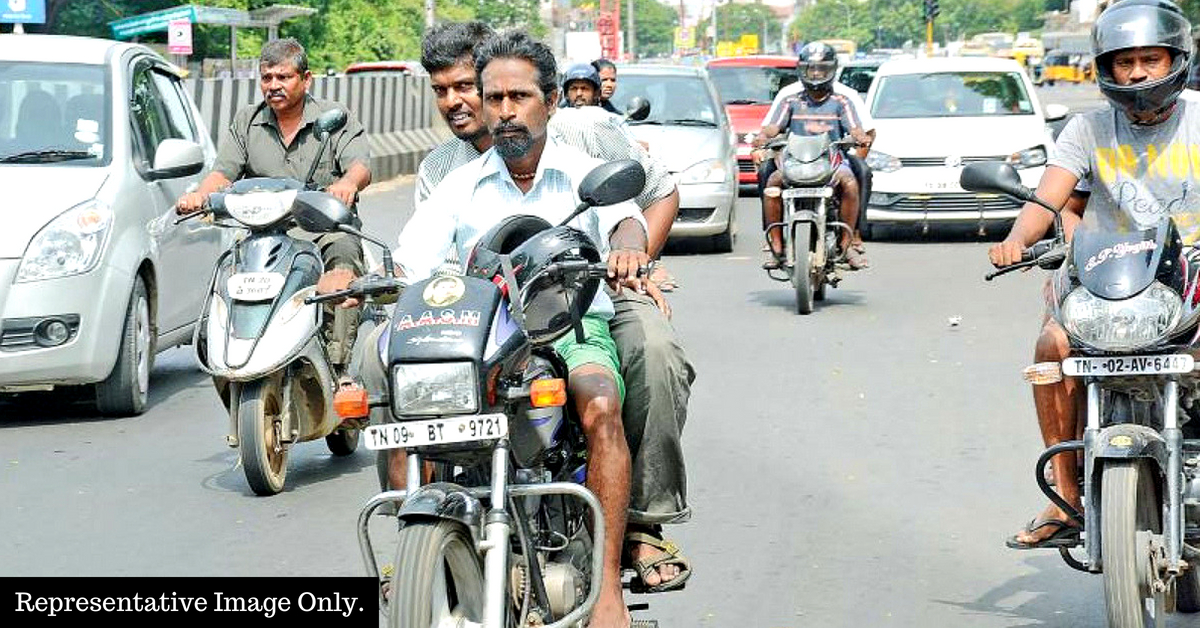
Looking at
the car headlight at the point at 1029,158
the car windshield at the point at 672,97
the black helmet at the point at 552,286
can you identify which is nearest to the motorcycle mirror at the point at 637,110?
the car windshield at the point at 672,97

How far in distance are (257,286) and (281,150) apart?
1.33m

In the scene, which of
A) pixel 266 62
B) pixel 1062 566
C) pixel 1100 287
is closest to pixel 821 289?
pixel 266 62

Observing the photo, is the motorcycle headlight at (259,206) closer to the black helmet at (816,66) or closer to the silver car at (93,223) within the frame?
the silver car at (93,223)

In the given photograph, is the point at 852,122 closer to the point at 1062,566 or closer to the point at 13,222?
the point at 13,222

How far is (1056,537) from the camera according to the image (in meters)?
5.95

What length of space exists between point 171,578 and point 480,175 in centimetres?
202

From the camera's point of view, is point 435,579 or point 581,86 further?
point 581,86

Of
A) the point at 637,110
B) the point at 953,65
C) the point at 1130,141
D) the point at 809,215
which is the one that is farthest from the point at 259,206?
the point at 953,65

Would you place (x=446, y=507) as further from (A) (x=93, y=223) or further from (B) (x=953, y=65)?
(B) (x=953, y=65)

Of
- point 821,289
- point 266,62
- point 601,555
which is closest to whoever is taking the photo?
point 601,555

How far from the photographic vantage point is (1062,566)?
714cm

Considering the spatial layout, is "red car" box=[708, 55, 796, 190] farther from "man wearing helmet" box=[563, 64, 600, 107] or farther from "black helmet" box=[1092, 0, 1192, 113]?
"black helmet" box=[1092, 0, 1192, 113]

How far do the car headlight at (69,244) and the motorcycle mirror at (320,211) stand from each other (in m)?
4.96

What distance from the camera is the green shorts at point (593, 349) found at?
207 inches
